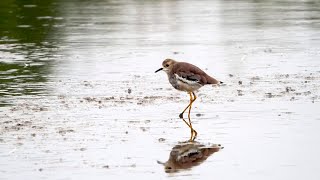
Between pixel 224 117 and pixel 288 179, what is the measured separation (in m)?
3.52

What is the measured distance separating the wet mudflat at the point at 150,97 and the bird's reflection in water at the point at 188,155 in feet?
0.28

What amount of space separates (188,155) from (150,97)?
4107 mm

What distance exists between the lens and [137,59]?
2002 cm

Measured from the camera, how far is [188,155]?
36.7 feet

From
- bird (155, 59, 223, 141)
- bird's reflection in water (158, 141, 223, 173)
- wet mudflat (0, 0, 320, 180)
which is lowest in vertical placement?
wet mudflat (0, 0, 320, 180)

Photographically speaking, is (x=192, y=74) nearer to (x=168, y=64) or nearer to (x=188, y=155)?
(x=168, y=64)

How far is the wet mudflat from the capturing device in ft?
35.7

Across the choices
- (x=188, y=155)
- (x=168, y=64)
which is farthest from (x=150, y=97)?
(x=188, y=155)

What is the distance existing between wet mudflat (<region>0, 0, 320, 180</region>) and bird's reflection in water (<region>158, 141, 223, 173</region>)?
0.28 ft

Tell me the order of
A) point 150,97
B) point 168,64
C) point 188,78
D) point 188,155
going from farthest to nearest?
point 150,97, point 168,64, point 188,78, point 188,155

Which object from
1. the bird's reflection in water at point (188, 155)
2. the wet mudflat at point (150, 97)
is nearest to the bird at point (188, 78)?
the wet mudflat at point (150, 97)

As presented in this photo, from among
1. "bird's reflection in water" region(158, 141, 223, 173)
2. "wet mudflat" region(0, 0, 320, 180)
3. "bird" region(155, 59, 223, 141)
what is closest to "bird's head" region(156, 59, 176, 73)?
"bird" region(155, 59, 223, 141)

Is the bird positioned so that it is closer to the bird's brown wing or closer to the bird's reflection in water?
the bird's brown wing

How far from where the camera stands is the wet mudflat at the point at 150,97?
1087 cm
